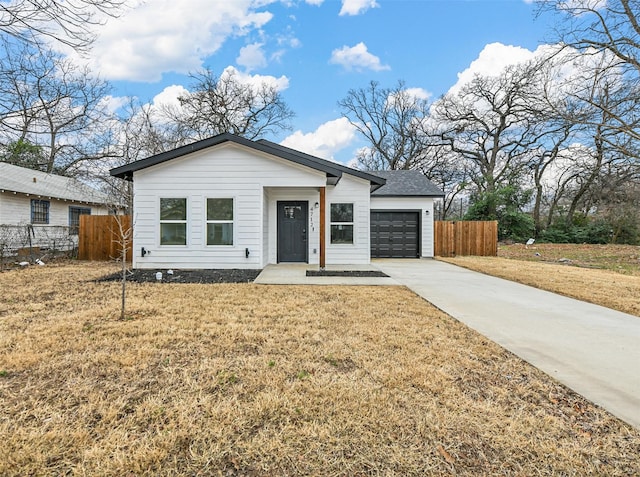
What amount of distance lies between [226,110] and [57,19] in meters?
21.7

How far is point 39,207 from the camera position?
15.3m

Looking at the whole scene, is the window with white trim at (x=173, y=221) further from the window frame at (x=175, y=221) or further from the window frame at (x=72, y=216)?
the window frame at (x=72, y=216)

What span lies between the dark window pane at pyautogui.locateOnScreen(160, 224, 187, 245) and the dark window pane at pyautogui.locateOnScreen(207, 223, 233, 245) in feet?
2.36

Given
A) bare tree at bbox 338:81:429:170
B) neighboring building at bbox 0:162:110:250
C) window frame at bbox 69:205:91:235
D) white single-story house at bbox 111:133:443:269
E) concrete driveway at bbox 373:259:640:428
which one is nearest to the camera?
concrete driveway at bbox 373:259:640:428

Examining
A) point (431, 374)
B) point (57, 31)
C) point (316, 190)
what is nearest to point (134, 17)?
point (57, 31)

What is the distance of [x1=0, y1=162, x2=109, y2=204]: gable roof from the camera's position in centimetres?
1386

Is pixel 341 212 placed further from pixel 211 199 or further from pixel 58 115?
pixel 58 115

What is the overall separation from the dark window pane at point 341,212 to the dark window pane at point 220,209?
3.62 meters

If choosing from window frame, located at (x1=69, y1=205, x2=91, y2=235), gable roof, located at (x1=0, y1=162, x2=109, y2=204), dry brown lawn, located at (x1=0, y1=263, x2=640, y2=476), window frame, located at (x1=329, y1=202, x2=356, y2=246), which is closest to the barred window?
gable roof, located at (x1=0, y1=162, x2=109, y2=204)

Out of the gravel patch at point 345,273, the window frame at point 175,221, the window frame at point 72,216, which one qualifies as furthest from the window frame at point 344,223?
the window frame at point 72,216

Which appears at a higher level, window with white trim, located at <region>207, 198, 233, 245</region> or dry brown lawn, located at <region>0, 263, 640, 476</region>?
window with white trim, located at <region>207, 198, 233, 245</region>

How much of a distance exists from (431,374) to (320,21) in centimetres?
1600

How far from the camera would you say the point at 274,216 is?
11219mm

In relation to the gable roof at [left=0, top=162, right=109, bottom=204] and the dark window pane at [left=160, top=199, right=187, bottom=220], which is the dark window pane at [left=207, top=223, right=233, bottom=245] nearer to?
the dark window pane at [left=160, top=199, right=187, bottom=220]
